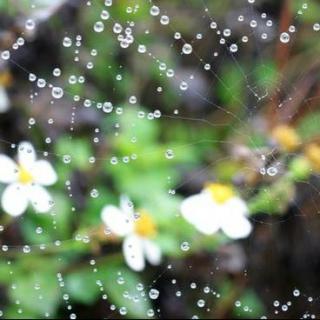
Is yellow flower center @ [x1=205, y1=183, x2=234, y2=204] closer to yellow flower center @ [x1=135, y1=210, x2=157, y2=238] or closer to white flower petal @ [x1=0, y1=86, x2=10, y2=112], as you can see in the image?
yellow flower center @ [x1=135, y1=210, x2=157, y2=238]

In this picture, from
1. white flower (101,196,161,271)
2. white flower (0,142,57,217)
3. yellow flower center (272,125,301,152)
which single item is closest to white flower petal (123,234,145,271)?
white flower (101,196,161,271)

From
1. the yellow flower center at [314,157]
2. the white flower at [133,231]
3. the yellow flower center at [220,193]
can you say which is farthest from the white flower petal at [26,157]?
the yellow flower center at [314,157]

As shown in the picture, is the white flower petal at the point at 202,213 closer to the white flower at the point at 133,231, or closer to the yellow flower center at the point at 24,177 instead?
the white flower at the point at 133,231

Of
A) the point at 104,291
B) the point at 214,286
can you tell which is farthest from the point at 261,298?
the point at 104,291

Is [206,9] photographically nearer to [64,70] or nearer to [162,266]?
[64,70]

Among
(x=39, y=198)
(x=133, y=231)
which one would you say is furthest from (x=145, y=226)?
(x=39, y=198)

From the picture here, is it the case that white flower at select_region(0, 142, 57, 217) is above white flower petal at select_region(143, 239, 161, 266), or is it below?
above
